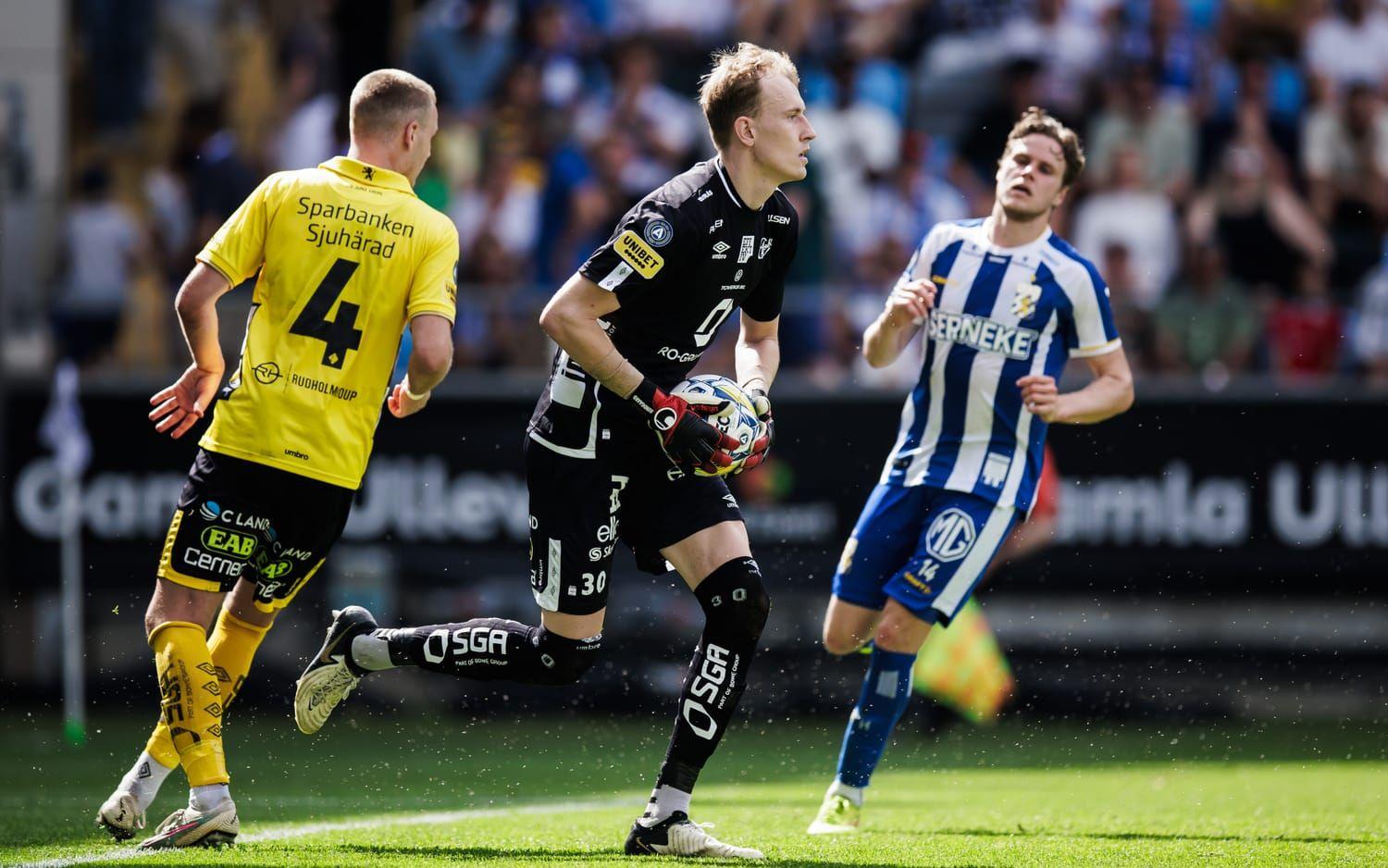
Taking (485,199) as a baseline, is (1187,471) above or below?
below

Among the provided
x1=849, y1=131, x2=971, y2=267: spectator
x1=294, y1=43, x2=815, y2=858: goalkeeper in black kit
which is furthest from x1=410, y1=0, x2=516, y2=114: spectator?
x1=294, y1=43, x2=815, y2=858: goalkeeper in black kit

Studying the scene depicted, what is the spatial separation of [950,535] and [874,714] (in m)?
0.74

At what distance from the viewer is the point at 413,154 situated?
234 inches

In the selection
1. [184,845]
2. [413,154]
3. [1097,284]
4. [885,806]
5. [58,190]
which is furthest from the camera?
[58,190]

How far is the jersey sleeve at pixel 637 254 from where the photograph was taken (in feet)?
17.9

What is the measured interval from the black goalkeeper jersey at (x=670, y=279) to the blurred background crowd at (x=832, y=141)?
538cm

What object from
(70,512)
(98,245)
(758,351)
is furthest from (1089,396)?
(98,245)

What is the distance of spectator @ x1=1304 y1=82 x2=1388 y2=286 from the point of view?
43.0ft

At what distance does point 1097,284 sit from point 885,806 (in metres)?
2.41

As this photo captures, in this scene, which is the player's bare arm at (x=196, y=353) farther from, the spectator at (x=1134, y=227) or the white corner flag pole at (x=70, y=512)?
the spectator at (x=1134, y=227)

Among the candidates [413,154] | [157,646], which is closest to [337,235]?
[413,154]

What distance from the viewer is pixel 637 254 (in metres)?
5.46

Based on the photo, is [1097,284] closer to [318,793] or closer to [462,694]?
[318,793]


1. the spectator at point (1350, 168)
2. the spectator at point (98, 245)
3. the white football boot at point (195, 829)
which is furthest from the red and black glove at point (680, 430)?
the spectator at point (1350, 168)
